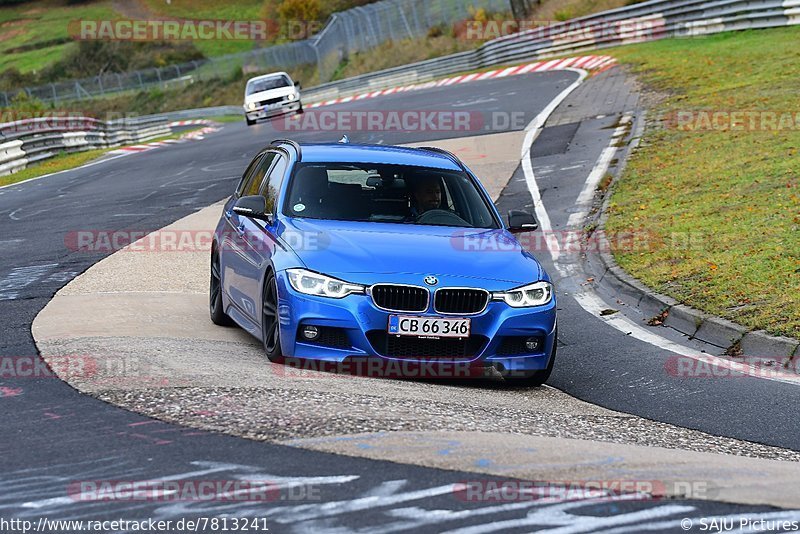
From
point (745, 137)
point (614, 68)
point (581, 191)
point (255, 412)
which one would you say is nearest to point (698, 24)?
point (614, 68)

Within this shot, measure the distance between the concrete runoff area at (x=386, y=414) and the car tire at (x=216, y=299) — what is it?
16cm

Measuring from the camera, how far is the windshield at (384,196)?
33.4 feet

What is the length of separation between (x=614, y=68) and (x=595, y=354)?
2724 cm

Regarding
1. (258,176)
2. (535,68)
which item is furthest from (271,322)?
(535,68)

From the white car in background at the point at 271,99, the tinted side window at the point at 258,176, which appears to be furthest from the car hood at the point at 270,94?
the tinted side window at the point at 258,176

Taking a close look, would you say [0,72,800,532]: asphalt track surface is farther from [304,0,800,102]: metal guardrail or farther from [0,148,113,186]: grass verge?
[304,0,800,102]: metal guardrail

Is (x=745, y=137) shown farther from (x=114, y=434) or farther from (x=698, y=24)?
(x=698, y=24)

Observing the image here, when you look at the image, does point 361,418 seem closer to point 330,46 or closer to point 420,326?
point 420,326

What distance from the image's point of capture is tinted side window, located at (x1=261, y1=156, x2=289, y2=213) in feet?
34.4

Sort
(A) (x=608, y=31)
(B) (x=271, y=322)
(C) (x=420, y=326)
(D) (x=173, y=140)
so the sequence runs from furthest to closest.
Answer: (A) (x=608, y=31), (D) (x=173, y=140), (B) (x=271, y=322), (C) (x=420, y=326)

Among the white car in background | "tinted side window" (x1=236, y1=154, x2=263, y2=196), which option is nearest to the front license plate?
"tinted side window" (x1=236, y1=154, x2=263, y2=196)

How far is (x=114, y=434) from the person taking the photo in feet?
21.6

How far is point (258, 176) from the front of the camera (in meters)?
11.6

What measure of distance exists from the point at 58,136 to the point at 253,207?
27410mm
